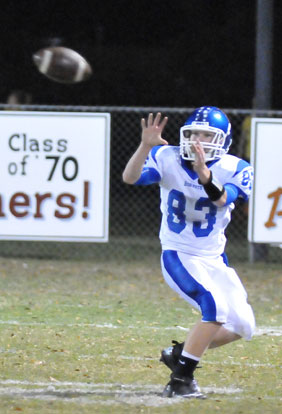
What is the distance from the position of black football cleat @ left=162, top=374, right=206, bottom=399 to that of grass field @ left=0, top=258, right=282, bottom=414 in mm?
54

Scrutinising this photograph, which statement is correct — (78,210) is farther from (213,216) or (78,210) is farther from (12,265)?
(213,216)

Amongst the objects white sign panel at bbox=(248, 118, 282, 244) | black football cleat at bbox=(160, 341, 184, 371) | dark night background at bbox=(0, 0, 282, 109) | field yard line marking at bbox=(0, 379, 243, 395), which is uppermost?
dark night background at bbox=(0, 0, 282, 109)

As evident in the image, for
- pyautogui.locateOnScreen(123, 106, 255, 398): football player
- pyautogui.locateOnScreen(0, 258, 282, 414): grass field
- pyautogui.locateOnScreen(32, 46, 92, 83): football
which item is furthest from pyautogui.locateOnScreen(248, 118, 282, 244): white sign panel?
pyautogui.locateOnScreen(123, 106, 255, 398): football player

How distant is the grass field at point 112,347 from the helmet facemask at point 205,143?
4.36 ft

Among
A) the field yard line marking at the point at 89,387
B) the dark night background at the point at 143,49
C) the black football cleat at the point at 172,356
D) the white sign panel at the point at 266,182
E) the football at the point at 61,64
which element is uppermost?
the dark night background at the point at 143,49

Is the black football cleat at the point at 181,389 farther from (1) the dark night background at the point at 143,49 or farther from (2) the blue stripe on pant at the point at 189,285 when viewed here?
(1) the dark night background at the point at 143,49

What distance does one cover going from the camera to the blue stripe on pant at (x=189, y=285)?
5543 mm

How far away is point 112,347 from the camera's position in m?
6.96

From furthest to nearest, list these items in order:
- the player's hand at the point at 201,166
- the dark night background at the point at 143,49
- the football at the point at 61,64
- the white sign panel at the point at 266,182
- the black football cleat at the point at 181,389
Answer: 1. the dark night background at the point at 143,49
2. the white sign panel at the point at 266,182
3. the football at the point at 61,64
4. the black football cleat at the point at 181,389
5. the player's hand at the point at 201,166

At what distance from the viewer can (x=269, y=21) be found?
39.8 ft

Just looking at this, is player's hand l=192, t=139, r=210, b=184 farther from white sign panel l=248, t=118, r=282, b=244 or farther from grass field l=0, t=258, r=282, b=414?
white sign panel l=248, t=118, r=282, b=244

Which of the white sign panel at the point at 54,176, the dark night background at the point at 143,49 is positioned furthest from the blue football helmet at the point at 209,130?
the dark night background at the point at 143,49

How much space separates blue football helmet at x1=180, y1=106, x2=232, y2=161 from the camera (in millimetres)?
5593

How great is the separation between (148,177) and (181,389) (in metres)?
1.19
